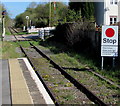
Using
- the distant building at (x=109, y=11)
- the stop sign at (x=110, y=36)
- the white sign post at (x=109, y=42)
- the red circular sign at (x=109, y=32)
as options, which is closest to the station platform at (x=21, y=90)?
the white sign post at (x=109, y=42)

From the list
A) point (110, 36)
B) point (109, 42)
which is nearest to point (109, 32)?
point (110, 36)

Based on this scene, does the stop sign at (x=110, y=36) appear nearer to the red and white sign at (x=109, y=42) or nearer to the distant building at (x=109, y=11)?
the red and white sign at (x=109, y=42)

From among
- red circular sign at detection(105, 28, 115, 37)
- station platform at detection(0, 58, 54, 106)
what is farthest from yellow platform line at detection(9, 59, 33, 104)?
red circular sign at detection(105, 28, 115, 37)

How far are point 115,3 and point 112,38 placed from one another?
86.6ft

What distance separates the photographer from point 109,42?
13008 millimetres

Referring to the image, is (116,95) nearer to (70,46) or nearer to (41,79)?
(41,79)

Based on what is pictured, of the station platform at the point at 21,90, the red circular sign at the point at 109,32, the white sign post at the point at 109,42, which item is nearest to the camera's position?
the station platform at the point at 21,90

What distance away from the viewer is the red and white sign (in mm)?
12961

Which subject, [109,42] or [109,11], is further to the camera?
[109,11]

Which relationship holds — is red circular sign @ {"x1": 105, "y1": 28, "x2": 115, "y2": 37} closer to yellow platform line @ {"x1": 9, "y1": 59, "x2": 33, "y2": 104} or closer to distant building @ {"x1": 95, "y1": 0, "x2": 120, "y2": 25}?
yellow platform line @ {"x1": 9, "y1": 59, "x2": 33, "y2": 104}

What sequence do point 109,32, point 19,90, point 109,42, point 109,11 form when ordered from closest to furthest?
point 19,90 < point 109,42 < point 109,32 < point 109,11

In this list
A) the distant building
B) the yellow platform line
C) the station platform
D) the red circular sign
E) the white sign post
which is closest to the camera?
the yellow platform line

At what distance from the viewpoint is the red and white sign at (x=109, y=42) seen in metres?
13.0

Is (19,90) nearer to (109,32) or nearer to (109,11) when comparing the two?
(109,32)
